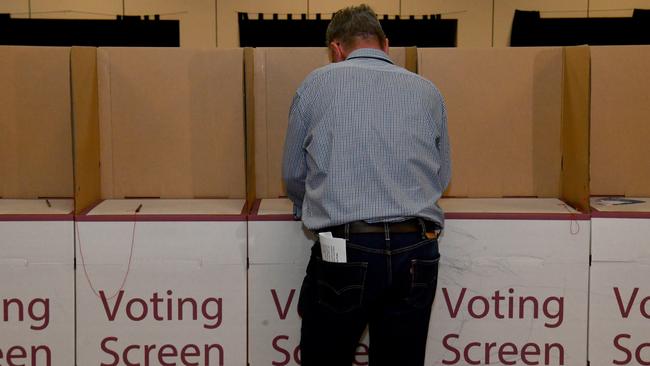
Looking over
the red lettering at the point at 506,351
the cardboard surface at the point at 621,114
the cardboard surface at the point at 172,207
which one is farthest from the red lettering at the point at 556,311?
the cardboard surface at the point at 172,207

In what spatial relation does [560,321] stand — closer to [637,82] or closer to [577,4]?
[637,82]

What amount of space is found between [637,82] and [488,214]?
0.74 metres

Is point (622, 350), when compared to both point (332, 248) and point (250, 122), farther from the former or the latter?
point (250, 122)

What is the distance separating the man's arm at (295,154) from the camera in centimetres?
207

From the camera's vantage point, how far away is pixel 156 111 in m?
2.63

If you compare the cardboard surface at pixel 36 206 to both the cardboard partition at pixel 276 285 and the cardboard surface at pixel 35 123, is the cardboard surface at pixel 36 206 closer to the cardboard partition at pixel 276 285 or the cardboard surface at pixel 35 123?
the cardboard surface at pixel 35 123

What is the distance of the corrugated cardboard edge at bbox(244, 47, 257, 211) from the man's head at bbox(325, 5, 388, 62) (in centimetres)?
45

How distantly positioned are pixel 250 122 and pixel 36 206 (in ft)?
2.44

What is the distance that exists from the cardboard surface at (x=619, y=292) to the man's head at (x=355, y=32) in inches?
35.4

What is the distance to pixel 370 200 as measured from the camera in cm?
194

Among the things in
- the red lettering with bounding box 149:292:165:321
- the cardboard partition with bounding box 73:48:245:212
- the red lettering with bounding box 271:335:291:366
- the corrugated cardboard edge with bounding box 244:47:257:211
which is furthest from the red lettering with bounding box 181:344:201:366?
the cardboard partition with bounding box 73:48:245:212

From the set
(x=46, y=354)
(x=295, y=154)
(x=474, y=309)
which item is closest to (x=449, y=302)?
(x=474, y=309)

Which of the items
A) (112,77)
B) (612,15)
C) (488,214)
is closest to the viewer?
(488,214)

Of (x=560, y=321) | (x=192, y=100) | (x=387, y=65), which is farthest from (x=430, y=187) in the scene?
(x=192, y=100)
